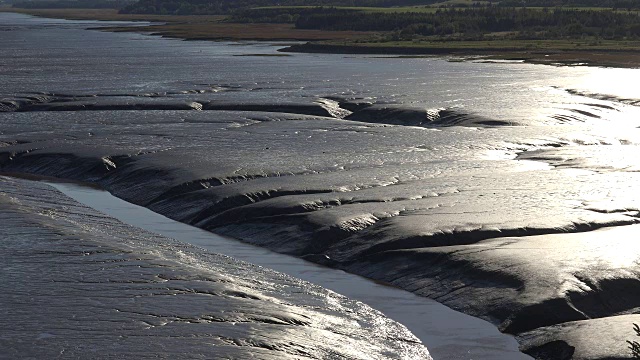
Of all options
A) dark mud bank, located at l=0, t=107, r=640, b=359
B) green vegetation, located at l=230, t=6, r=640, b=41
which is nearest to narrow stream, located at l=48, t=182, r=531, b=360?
dark mud bank, located at l=0, t=107, r=640, b=359

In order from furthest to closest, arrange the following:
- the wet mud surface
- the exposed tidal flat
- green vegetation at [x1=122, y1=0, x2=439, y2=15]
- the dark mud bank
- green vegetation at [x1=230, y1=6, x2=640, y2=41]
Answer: green vegetation at [x1=122, y1=0, x2=439, y2=15]
green vegetation at [x1=230, y1=6, x2=640, y2=41]
the exposed tidal flat
the dark mud bank
the wet mud surface

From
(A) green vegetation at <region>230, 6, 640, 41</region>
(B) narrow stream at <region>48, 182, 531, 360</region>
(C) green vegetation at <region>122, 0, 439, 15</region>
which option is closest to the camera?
(B) narrow stream at <region>48, 182, 531, 360</region>

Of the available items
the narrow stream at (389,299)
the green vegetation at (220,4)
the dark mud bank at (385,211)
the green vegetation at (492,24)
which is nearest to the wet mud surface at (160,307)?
the narrow stream at (389,299)

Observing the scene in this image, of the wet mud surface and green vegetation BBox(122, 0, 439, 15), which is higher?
the wet mud surface

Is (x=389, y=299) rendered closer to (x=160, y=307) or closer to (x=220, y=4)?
(x=160, y=307)

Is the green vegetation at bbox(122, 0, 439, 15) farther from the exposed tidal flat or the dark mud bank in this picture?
the dark mud bank

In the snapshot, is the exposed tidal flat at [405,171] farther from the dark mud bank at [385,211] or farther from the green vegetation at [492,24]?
the green vegetation at [492,24]

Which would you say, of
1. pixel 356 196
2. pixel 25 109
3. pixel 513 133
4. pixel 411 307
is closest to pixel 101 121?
pixel 25 109
